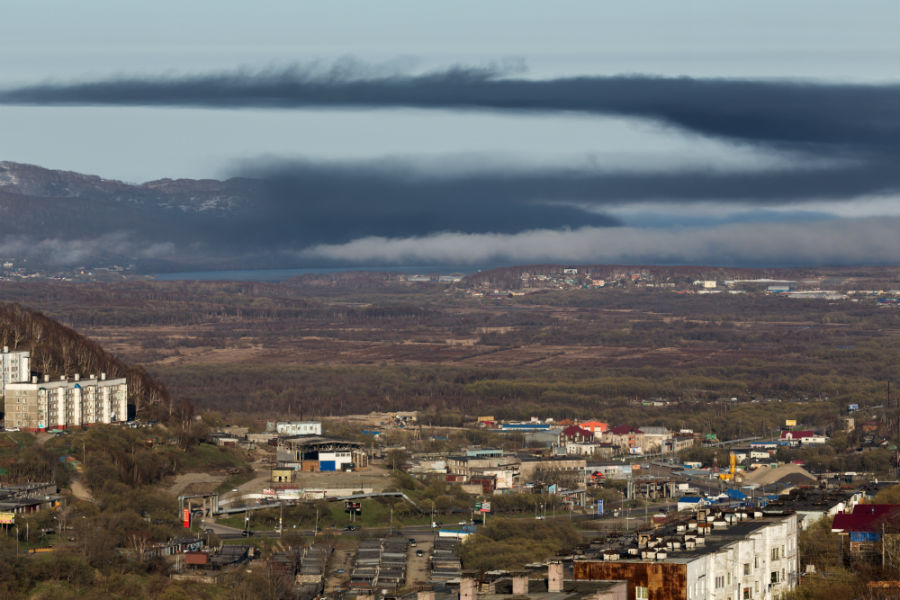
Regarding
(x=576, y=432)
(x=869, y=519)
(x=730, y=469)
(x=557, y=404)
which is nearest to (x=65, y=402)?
(x=730, y=469)

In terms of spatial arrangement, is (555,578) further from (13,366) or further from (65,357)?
(65,357)

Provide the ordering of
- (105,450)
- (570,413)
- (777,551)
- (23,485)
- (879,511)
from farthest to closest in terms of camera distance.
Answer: (570,413) < (105,450) < (23,485) < (879,511) < (777,551)

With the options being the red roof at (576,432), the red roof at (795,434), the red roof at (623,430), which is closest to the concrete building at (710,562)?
the red roof at (576,432)

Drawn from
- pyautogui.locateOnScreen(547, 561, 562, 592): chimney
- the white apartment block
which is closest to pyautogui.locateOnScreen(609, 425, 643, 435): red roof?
the white apartment block

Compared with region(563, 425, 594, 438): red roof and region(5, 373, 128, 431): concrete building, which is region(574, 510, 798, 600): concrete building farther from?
region(563, 425, 594, 438): red roof

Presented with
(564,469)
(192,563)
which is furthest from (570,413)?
(192,563)

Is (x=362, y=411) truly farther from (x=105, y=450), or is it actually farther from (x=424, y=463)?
(x=105, y=450)

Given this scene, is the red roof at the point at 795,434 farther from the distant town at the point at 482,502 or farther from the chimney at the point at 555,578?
the chimney at the point at 555,578
